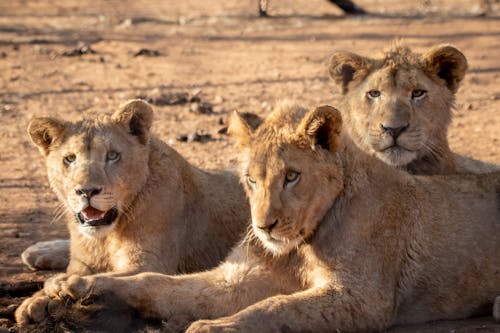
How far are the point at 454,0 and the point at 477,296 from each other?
10883 mm

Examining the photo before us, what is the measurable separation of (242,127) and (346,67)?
2.08 m

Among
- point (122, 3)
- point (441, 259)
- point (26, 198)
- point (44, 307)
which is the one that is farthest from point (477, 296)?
point (122, 3)

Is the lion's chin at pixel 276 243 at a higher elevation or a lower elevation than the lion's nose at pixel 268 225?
lower

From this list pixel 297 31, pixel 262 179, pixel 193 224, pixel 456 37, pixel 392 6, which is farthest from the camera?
pixel 392 6

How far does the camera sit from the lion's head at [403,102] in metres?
6.45

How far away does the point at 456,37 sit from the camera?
12625 millimetres

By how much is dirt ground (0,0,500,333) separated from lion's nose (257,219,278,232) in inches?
73.2

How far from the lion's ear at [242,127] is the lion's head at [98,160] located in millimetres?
882

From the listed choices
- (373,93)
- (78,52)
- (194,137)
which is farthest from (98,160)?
(78,52)

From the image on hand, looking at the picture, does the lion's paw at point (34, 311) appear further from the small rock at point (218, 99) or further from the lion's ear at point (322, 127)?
the small rock at point (218, 99)

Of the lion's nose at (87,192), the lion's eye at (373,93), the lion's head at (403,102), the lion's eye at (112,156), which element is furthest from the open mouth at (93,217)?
the lion's eye at (373,93)

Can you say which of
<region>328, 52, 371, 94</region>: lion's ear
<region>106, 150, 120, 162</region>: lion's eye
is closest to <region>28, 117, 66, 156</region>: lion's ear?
<region>106, 150, 120, 162</region>: lion's eye

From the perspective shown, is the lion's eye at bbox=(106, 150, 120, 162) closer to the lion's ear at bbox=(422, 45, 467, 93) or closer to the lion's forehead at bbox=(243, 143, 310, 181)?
the lion's forehead at bbox=(243, 143, 310, 181)

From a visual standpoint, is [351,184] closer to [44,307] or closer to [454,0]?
[44,307]
